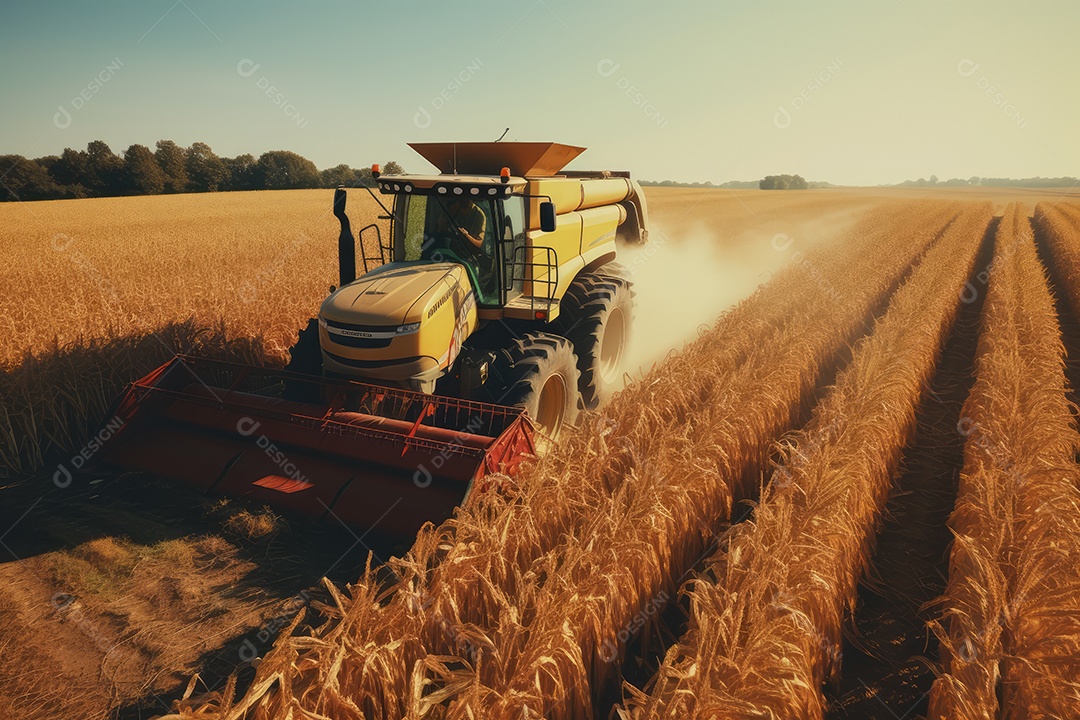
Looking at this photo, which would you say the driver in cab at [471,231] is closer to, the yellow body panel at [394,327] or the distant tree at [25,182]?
the yellow body panel at [394,327]

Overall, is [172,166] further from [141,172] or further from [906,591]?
[906,591]

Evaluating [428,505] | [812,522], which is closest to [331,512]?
[428,505]

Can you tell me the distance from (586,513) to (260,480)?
254 cm

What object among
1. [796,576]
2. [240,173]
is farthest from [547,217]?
[240,173]

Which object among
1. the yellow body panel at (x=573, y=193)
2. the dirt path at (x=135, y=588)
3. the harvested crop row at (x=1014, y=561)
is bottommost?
the dirt path at (x=135, y=588)

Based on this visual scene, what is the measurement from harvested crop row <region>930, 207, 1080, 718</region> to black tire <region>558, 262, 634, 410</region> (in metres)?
3.42

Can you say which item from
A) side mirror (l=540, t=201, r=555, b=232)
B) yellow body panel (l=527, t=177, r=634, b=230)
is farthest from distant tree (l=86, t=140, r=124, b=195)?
side mirror (l=540, t=201, r=555, b=232)

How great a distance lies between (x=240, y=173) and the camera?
50.5m

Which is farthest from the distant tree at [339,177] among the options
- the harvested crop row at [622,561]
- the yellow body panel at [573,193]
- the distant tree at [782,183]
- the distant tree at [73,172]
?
the distant tree at [782,183]

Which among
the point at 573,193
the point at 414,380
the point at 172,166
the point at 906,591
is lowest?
the point at 906,591

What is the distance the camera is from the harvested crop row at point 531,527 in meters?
2.28

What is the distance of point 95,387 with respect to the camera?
236 inches

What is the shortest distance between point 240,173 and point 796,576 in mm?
57790

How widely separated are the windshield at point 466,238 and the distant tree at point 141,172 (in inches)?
1877
